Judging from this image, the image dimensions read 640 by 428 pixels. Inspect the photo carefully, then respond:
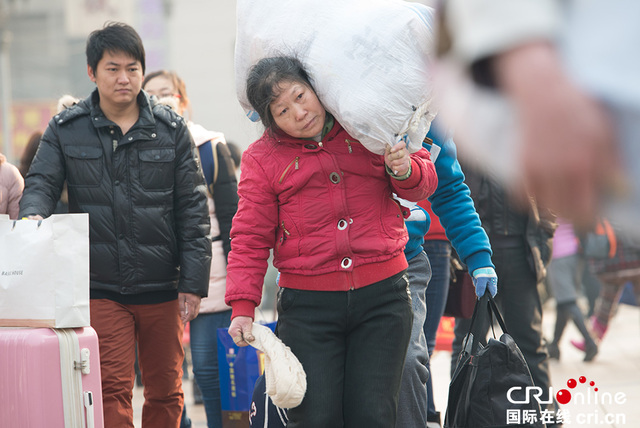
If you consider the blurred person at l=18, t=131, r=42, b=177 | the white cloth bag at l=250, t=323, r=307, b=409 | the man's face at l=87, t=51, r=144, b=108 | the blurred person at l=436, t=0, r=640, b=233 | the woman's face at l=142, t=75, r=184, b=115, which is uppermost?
the woman's face at l=142, t=75, r=184, b=115

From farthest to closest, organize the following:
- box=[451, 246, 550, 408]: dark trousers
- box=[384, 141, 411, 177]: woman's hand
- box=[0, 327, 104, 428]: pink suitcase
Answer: box=[451, 246, 550, 408]: dark trousers, box=[0, 327, 104, 428]: pink suitcase, box=[384, 141, 411, 177]: woman's hand

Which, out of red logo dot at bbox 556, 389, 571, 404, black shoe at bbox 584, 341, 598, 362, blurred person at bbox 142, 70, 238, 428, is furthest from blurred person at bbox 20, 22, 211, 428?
black shoe at bbox 584, 341, 598, 362

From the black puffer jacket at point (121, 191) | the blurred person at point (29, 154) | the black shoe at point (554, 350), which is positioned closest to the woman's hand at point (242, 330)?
the black puffer jacket at point (121, 191)

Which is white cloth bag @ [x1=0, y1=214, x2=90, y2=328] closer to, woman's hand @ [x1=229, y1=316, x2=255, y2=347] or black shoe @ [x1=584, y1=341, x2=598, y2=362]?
woman's hand @ [x1=229, y1=316, x2=255, y2=347]

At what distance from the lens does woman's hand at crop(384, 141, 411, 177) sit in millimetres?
2811

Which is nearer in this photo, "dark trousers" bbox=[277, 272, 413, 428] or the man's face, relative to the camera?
"dark trousers" bbox=[277, 272, 413, 428]

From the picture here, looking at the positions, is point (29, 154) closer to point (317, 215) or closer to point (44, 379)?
point (44, 379)

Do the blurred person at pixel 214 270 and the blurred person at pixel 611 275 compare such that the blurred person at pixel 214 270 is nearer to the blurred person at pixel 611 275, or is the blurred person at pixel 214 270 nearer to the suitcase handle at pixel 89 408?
the suitcase handle at pixel 89 408

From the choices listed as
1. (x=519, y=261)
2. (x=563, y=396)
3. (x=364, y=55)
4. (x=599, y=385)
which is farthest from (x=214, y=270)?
(x=599, y=385)

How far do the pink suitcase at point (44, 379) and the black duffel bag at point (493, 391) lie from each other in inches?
57.1

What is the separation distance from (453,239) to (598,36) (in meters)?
2.54

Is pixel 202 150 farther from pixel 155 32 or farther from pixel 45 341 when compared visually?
pixel 155 32

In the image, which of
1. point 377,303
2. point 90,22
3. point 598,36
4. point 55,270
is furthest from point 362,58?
point 90,22

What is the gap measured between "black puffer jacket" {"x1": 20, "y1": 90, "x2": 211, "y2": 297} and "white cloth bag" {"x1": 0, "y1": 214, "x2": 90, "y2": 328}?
Answer: 409 millimetres
